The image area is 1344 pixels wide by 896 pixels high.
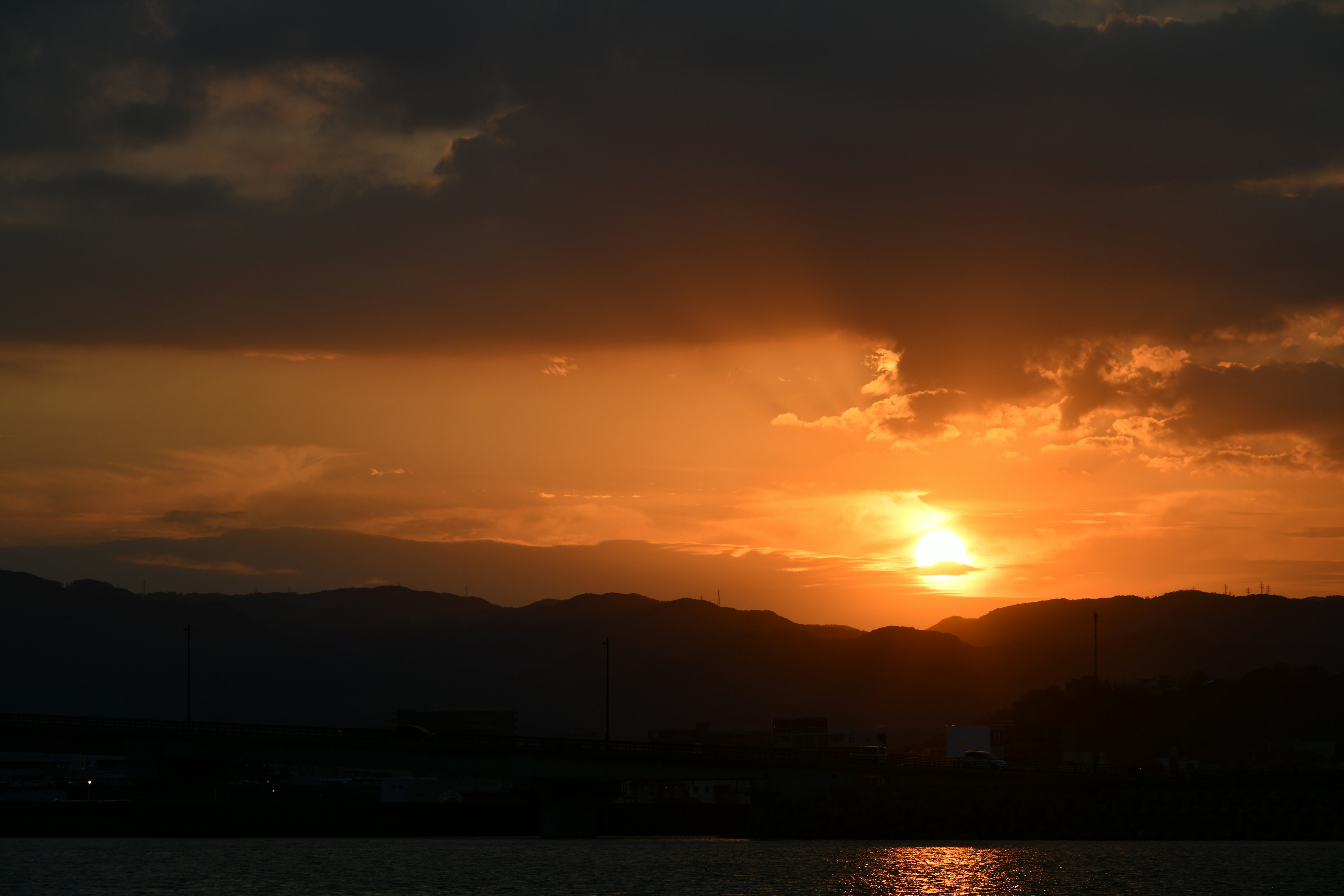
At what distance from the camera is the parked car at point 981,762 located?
148 metres

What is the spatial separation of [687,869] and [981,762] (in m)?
54.4

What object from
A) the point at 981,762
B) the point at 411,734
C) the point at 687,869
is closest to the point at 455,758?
the point at 411,734

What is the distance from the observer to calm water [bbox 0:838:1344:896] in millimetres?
90500

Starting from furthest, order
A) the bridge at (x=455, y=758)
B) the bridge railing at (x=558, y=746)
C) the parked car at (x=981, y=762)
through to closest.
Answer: the parked car at (x=981, y=762) < the bridge railing at (x=558, y=746) < the bridge at (x=455, y=758)

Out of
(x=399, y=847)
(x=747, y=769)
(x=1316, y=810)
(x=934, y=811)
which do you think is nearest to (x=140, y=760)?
(x=399, y=847)

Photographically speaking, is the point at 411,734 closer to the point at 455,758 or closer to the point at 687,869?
the point at 455,758

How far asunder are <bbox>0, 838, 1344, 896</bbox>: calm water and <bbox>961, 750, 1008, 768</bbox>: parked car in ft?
75.5

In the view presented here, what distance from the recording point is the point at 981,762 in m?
152

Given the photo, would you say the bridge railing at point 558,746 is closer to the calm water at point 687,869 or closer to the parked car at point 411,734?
the parked car at point 411,734

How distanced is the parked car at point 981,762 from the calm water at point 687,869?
23020 mm

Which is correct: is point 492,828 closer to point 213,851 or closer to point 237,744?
point 237,744

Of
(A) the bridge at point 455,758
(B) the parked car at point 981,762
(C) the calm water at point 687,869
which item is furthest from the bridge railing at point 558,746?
(C) the calm water at point 687,869

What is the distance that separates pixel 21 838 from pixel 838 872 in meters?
99.2

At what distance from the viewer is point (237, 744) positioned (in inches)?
5930
